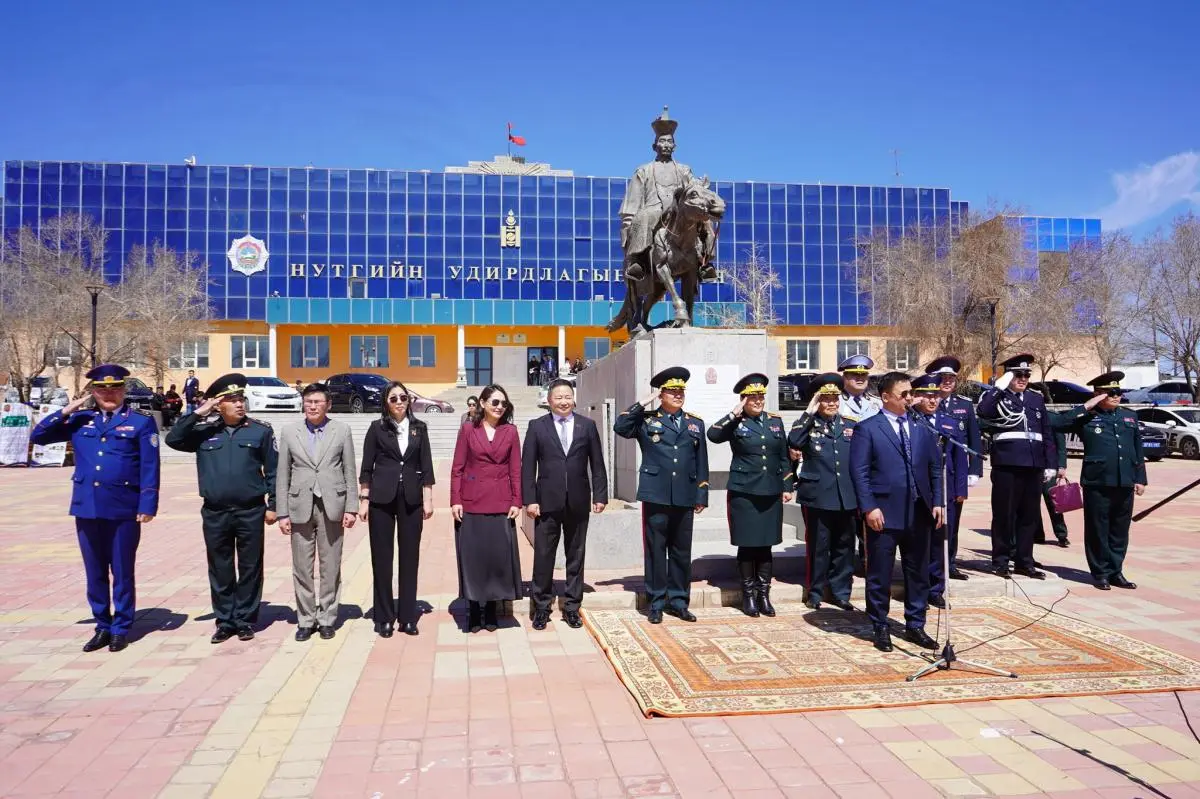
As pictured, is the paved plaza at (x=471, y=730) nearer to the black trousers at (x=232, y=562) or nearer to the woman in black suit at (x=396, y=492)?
the black trousers at (x=232, y=562)

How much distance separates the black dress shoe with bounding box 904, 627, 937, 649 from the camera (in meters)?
5.52

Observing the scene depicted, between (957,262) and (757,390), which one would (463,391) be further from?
(757,390)

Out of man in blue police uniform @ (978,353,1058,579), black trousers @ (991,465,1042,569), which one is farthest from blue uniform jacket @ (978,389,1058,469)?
black trousers @ (991,465,1042,569)

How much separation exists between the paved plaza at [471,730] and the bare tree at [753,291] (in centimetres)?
3852

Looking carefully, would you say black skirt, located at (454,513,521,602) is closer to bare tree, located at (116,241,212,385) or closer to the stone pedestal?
the stone pedestal

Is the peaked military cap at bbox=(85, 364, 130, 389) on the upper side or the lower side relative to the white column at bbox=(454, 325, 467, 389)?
lower

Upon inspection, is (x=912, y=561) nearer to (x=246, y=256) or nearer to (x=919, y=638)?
(x=919, y=638)

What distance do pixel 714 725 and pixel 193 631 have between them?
415 cm

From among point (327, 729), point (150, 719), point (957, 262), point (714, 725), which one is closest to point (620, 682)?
point (714, 725)

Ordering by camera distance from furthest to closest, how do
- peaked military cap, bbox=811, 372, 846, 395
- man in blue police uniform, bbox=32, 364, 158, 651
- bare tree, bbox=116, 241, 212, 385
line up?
bare tree, bbox=116, 241, 212, 385, peaked military cap, bbox=811, 372, 846, 395, man in blue police uniform, bbox=32, 364, 158, 651

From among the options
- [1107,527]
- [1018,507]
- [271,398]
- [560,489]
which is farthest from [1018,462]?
[271,398]

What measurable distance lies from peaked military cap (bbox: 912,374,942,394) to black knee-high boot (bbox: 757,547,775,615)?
1803mm

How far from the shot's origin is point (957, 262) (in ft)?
119

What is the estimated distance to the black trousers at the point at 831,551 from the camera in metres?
6.68
